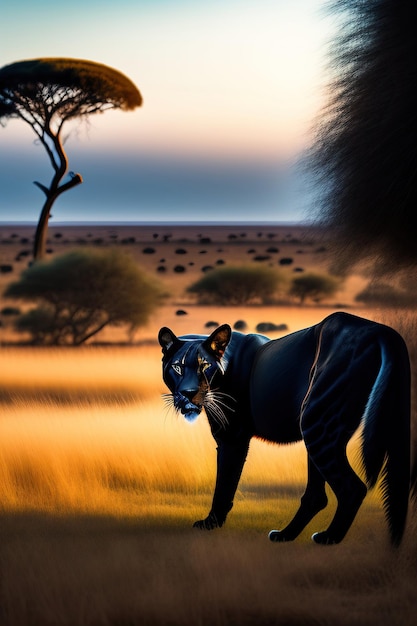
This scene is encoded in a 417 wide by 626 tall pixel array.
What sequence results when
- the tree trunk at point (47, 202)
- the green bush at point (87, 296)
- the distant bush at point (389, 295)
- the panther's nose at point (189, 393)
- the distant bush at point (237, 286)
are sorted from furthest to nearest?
1. the distant bush at point (237, 286)
2. the tree trunk at point (47, 202)
3. the green bush at point (87, 296)
4. the distant bush at point (389, 295)
5. the panther's nose at point (189, 393)

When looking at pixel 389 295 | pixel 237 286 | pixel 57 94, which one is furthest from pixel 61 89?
pixel 389 295

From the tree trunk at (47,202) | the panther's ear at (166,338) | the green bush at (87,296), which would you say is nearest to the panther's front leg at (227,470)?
the panther's ear at (166,338)

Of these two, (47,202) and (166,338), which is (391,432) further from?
(47,202)

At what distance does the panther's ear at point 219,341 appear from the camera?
17.3ft

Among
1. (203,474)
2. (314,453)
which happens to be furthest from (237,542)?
(203,474)

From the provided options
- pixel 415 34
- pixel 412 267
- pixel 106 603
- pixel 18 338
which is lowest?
pixel 18 338

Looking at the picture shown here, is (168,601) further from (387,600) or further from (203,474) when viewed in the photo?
(203,474)

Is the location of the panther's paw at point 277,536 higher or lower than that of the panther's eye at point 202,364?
lower

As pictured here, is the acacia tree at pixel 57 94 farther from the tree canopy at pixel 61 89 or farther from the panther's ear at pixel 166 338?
the panther's ear at pixel 166 338

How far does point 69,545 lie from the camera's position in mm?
5566

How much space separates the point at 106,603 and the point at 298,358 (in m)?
→ 1.42

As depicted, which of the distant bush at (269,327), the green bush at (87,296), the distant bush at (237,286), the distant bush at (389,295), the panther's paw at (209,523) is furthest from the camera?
the distant bush at (237,286)

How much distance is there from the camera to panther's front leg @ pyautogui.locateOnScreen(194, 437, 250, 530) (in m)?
5.54

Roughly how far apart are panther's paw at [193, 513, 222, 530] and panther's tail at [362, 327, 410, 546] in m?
0.90
